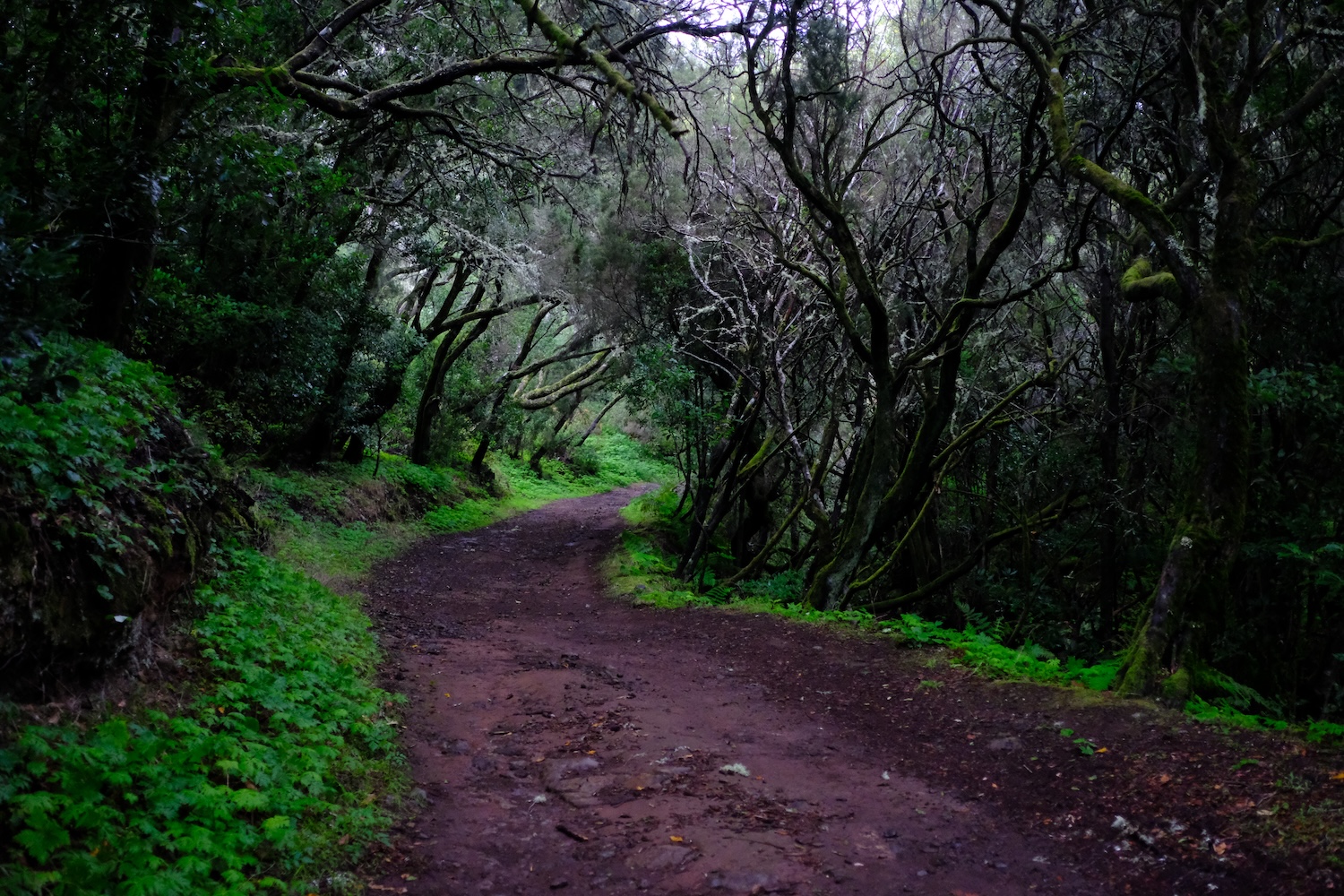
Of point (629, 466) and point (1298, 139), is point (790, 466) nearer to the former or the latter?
point (1298, 139)

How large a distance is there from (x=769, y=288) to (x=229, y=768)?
11380mm

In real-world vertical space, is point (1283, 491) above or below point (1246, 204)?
below

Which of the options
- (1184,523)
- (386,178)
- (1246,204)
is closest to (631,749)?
(1184,523)

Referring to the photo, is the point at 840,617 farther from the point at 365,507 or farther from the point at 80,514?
the point at 365,507

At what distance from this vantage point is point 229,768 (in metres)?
3.75

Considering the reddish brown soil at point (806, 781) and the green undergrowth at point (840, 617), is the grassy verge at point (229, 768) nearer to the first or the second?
the reddish brown soil at point (806, 781)

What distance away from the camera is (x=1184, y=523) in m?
5.73

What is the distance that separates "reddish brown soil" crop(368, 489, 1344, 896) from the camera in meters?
3.80

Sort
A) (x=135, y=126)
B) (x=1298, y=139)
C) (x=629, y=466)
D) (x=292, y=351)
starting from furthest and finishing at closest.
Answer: (x=629, y=466) < (x=292, y=351) < (x=1298, y=139) < (x=135, y=126)

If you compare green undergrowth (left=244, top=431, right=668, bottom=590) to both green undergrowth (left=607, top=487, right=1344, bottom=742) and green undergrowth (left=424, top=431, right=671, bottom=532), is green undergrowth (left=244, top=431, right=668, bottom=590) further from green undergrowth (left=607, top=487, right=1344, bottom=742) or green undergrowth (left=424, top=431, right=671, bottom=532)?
green undergrowth (left=607, top=487, right=1344, bottom=742)

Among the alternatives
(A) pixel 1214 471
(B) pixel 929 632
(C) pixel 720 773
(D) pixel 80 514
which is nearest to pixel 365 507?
(B) pixel 929 632

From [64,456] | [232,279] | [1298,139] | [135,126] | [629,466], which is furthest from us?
[629,466]

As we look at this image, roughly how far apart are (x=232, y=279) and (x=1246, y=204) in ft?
37.0

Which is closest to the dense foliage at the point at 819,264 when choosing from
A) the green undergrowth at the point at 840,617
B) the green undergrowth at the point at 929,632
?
the green undergrowth at the point at 929,632
